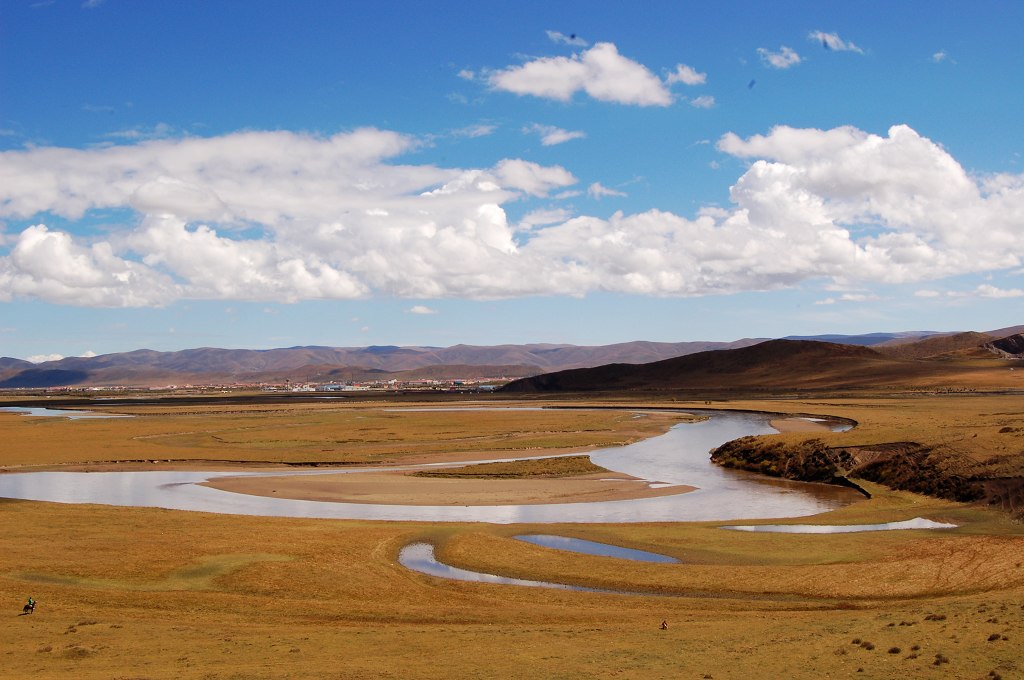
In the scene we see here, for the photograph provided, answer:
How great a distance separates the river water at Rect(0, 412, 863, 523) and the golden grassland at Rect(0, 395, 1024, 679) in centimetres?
308

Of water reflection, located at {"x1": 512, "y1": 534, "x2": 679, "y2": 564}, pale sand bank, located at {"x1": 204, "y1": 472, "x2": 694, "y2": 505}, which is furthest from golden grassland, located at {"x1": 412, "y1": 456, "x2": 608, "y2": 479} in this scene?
water reflection, located at {"x1": 512, "y1": 534, "x2": 679, "y2": 564}

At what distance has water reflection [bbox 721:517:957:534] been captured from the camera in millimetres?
35688

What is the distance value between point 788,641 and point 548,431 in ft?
236

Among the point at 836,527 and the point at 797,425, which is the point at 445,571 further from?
the point at 797,425

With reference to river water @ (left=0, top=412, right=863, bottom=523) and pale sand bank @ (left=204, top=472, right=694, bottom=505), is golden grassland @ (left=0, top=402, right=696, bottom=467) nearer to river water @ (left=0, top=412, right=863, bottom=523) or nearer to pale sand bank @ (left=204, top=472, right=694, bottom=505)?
river water @ (left=0, top=412, right=863, bottom=523)

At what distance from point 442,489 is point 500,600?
25.8 m

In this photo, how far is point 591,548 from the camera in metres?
33.2

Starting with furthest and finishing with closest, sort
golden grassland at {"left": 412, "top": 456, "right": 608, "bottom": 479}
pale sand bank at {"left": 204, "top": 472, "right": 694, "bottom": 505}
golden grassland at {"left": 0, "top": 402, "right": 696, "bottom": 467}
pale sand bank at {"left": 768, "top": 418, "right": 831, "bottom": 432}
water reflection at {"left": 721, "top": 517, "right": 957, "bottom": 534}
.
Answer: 1. pale sand bank at {"left": 768, "top": 418, "right": 831, "bottom": 432}
2. golden grassland at {"left": 0, "top": 402, "right": 696, "bottom": 467}
3. golden grassland at {"left": 412, "top": 456, "right": 608, "bottom": 479}
4. pale sand bank at {"left": 204, "top": 472, "right": 694, "bottom": 505}
5. water reflection at {"left": 721, "top": 517, "right": 957, "bottom": 534}

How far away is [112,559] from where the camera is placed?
29.9 m

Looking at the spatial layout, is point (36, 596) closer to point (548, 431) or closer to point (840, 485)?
point (840, 485)

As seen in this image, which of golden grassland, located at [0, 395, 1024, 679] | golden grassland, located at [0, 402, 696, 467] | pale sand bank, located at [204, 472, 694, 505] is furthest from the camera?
golden grassland, located at [0, 402, 696, 467]

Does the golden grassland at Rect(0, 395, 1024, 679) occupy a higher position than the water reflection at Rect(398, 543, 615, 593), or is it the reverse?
the golden grassland at Rect(0, 395, 1024, 679)

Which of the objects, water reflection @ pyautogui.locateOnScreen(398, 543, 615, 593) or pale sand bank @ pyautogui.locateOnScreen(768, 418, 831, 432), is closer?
water reflection @ pyautogui.locateOnScreen(398, 543, 615, 593)

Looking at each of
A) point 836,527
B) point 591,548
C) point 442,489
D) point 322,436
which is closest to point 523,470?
point 442,489
